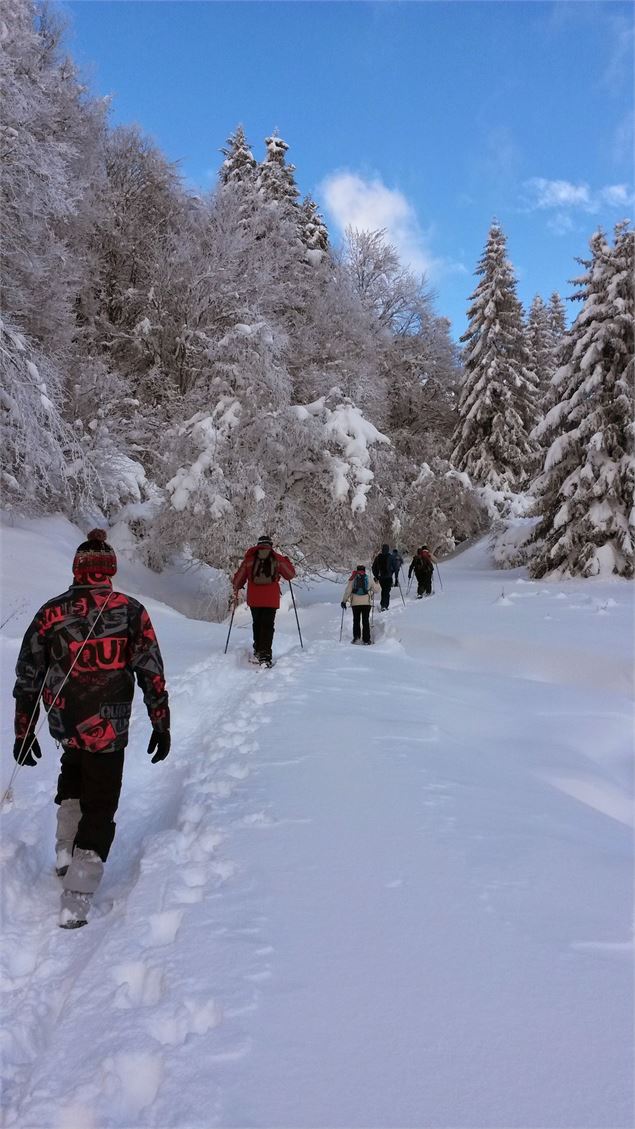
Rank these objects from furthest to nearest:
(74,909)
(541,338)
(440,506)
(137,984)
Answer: (541,338), (440,506), (74,909), (137,984)

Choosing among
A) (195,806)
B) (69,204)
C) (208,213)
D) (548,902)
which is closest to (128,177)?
(208,213)

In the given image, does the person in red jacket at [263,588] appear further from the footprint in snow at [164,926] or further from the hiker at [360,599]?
the footprint in snow at [164,926]

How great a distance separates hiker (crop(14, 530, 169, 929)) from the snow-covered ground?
0.36 meters

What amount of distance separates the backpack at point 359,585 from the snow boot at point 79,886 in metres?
9.03

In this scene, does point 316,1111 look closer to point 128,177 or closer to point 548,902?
point 548,902

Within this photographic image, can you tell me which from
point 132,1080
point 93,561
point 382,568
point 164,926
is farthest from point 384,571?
point 132,1080

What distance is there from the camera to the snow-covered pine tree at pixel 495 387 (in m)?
30.3

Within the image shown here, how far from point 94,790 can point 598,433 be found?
18.5 meters

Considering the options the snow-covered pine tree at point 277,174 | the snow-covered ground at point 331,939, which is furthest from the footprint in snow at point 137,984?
the snow-covered pine tree at point 277,174

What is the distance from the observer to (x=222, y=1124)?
68.4 inches

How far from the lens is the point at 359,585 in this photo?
39.7 feet

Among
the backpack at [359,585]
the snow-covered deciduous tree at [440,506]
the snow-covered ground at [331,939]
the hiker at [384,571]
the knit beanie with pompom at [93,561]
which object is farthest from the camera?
the snow-covered deciduous tree at [440,506]

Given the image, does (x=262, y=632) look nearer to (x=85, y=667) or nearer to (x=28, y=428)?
(x=85, y=667)

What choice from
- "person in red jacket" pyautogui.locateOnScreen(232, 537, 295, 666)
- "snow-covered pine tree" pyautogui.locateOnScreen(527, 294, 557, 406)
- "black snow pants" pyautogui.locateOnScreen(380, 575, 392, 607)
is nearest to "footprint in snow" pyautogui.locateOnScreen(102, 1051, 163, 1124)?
"person in red jacket" pyautogui.locateOnScreen(232, 537, 295, 666)
